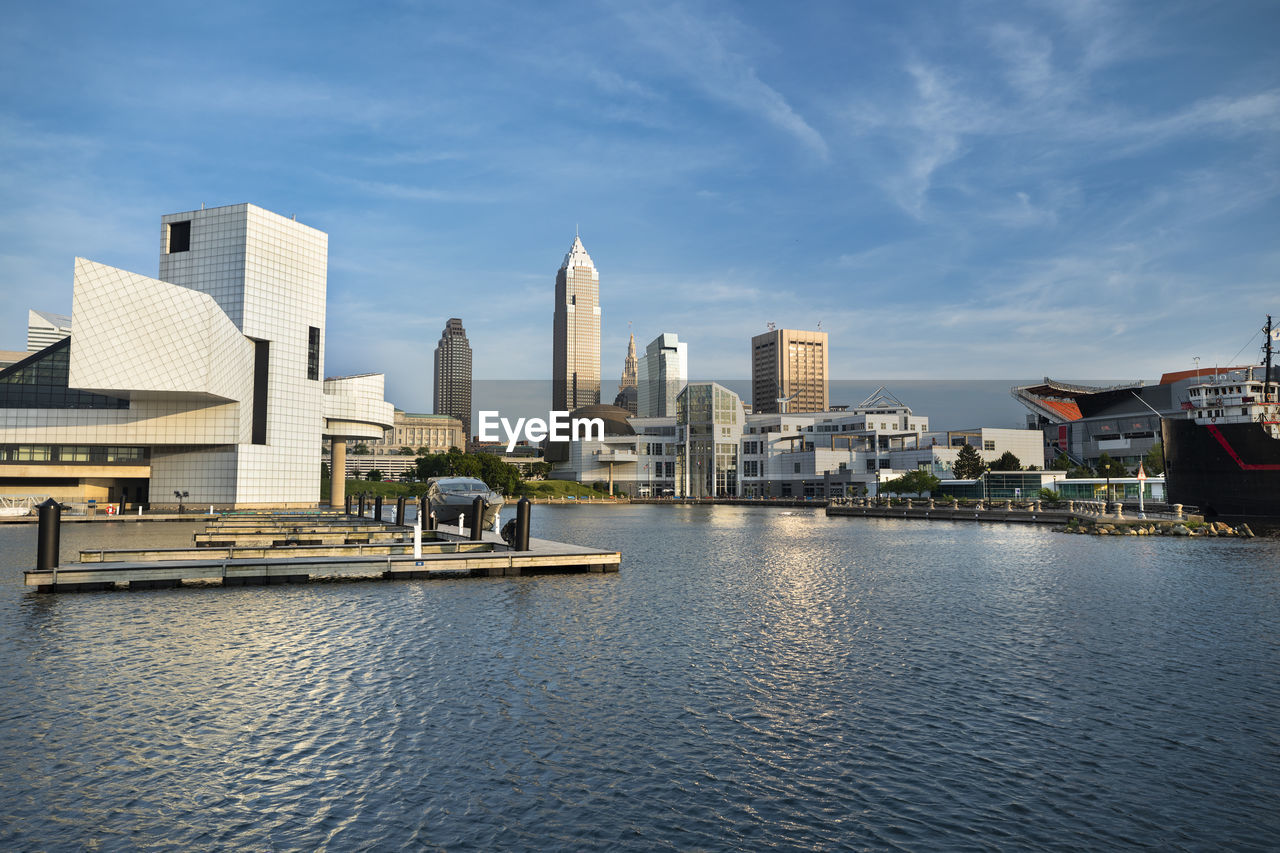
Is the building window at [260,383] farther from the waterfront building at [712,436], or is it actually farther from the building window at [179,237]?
the waterfront building at [712,436]

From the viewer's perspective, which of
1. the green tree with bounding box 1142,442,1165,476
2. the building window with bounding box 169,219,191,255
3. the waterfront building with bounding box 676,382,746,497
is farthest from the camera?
the waterfront building with bounding box 676,382,746,497

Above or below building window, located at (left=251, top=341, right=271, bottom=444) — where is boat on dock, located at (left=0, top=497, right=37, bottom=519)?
below

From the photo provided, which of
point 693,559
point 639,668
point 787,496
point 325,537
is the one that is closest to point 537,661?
point 639,668

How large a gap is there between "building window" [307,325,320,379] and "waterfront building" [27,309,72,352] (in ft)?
195

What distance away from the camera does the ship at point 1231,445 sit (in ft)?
249

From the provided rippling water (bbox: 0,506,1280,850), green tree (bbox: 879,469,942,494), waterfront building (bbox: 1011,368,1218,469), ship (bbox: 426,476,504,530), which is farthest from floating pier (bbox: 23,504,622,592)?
waterfront building (bbox: 1011,368,1218,469)

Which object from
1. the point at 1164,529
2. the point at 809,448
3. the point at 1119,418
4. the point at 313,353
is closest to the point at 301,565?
the point at 1164,529

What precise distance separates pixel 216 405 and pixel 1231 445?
105111 mm

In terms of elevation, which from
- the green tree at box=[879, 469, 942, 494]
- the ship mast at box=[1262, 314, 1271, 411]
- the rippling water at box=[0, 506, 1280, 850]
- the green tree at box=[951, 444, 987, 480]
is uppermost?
the ship mast at box=[1262, 314, 1271, 411]

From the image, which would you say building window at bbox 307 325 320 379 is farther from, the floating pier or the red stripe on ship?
the red stripe on ship

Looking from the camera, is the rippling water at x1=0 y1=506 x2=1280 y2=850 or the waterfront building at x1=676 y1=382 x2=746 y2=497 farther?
the waterfront building at x1=676 y1=382 x2=746 y2=497

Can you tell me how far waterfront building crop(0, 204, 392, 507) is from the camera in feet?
288

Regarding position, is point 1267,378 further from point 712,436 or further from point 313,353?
point 712,436

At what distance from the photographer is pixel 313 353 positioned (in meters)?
102
